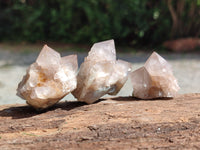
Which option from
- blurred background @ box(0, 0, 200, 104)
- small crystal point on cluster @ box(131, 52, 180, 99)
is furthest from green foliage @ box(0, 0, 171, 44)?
small crystal point on cluster @ box(131, 52, 180, 99)

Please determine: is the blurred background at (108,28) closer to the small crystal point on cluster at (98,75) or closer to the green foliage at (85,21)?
the green foliage at (85,21)

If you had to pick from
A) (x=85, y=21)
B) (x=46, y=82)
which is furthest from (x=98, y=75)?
(x=85, y=21)

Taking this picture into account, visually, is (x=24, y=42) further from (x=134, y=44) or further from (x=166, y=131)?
(x=166, y=131)

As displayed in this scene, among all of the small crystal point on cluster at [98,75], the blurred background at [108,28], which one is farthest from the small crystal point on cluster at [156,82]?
the blurred background at [108,28]

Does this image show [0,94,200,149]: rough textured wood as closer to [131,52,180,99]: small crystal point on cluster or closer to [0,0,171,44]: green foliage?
[131,52,180,99]: small crystal point on cluster

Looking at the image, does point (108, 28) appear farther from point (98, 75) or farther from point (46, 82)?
point (46, 82)
